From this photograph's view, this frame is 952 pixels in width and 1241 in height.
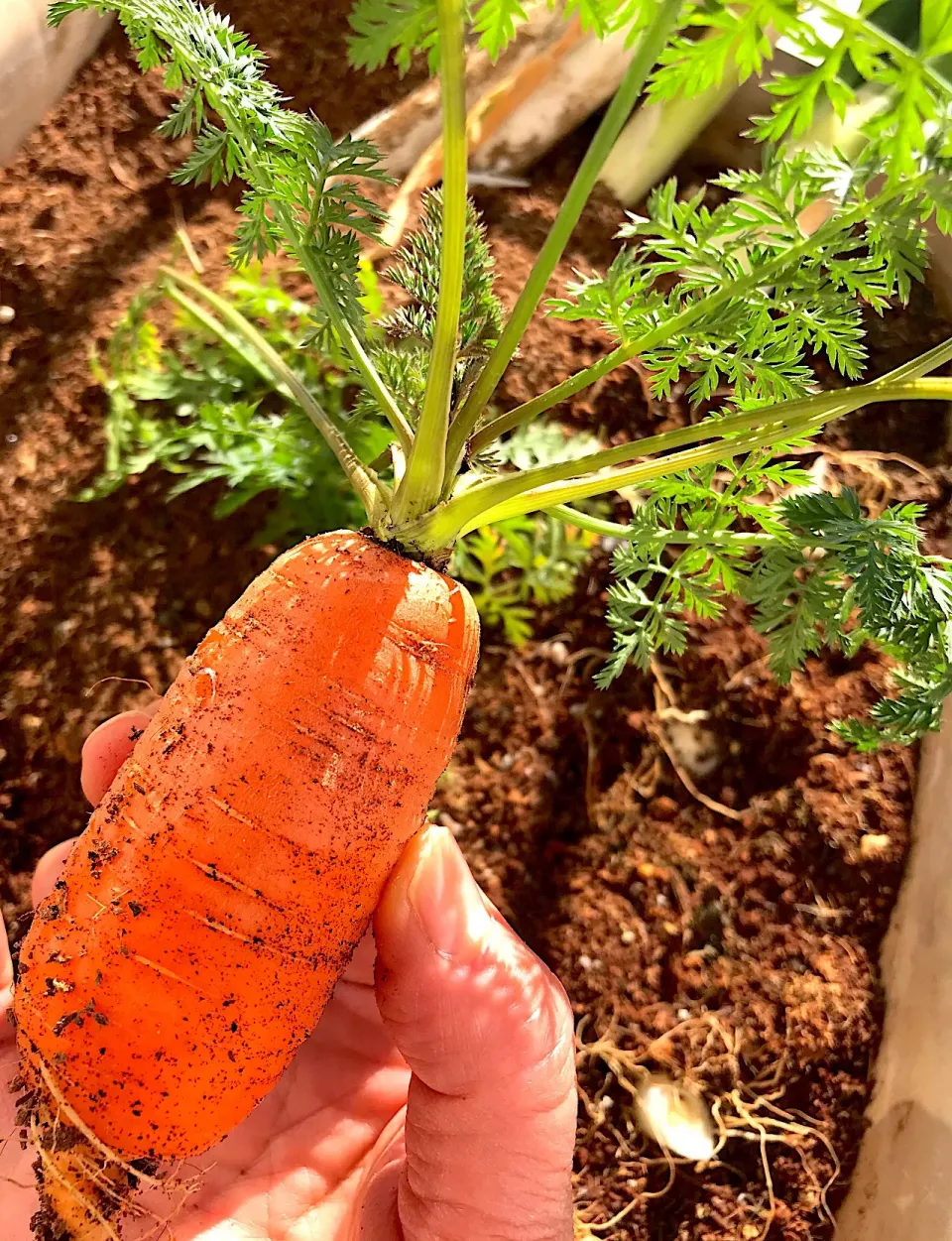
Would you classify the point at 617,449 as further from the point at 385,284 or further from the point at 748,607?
the point at 385,284

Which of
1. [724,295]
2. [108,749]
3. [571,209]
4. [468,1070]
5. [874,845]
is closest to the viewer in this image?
[571,209]

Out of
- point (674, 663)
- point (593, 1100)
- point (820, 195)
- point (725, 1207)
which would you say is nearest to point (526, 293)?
point (820, 195)

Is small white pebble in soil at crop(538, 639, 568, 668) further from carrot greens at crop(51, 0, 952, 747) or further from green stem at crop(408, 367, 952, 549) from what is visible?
green stem at crop(408, 367, 952, 549)

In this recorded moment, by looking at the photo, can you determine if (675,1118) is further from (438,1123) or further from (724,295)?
(724,295)

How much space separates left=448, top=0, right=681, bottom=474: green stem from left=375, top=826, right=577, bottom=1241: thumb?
0.64m

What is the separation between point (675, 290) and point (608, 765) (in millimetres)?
1065

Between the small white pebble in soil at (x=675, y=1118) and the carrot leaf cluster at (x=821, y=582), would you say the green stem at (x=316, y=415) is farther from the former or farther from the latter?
the small white pebble in soil at (x=675, y=1118)

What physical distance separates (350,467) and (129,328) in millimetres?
837

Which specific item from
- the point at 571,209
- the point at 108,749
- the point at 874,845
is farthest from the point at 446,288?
the point at 874,845

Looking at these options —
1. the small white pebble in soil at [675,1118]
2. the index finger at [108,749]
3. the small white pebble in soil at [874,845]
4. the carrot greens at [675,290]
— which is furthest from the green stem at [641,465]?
the small white pebble in soil at [675,1118]

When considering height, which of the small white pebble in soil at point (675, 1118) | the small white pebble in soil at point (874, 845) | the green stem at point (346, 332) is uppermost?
the green stem at point (346, 332)

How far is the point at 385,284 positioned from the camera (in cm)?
205

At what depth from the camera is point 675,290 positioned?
1109mm

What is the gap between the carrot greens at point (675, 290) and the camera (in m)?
0.86
